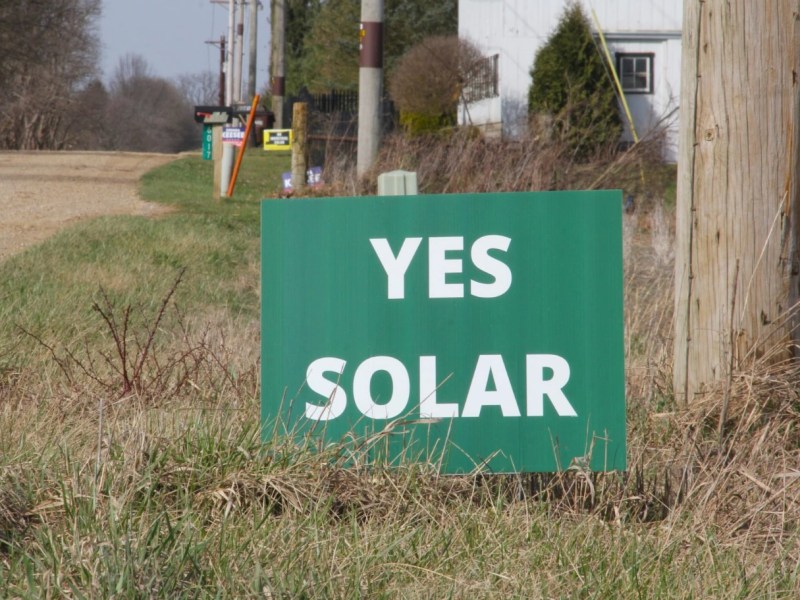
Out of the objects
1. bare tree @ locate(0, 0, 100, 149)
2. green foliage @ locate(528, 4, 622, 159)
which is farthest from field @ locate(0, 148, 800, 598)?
bare tree @ locate(0, 0, 100, 149)

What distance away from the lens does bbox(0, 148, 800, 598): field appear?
290 centimetres

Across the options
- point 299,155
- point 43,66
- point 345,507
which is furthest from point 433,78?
point 345,507

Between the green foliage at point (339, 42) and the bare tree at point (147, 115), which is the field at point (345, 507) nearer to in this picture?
the green foliage at point (339, 42)

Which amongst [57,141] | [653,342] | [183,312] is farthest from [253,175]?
[57,141]

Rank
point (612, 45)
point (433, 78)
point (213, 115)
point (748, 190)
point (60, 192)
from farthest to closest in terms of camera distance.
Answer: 1. point (612, 45)
2. point (433, 78)
3. point (213, 115)
4. point (60, 192)
5. point (748, 190)

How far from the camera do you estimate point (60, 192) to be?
53.3 feet

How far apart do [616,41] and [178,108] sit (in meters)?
71.9

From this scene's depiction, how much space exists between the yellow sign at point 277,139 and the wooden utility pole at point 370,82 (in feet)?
12.9

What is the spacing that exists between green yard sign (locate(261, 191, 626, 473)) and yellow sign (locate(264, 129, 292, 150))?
14330 millimetres

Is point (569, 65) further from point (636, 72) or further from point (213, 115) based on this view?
point (213, 115)

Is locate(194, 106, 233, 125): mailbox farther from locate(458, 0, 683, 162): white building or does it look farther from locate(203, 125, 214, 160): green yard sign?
locate(458, 0, 683, 162): white building

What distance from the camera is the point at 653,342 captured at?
547cm

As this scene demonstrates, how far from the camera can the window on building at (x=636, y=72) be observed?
29734 millimetres

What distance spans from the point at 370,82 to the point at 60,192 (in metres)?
5.17
